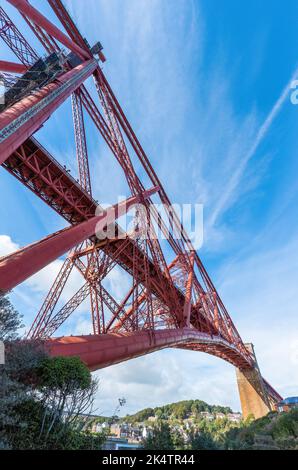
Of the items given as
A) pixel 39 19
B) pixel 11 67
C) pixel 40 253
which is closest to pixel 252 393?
pixel 40 253

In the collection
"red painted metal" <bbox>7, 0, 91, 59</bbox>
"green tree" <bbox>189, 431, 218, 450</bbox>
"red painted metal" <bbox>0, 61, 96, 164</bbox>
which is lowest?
"green tree" <bbox>189, 431, 218, 450</bbox>

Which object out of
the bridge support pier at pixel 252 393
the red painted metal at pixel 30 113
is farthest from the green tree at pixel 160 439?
the bridge support pier at pixel 252 393

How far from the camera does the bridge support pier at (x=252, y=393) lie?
113ft

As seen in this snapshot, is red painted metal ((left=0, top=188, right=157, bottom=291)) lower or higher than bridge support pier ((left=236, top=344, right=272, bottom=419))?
lower

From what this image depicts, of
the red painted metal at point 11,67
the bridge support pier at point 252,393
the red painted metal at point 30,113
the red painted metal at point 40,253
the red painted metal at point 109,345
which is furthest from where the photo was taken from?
the bridge support pier at point 252,393

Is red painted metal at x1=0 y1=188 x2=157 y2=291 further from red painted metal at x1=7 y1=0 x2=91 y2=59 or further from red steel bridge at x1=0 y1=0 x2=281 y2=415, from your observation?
red painted metal at x1=7 y1=0 x2=91 y2=59

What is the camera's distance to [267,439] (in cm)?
569

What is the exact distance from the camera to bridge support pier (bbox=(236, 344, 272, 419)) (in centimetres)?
3444

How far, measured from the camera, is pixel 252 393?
121 feet

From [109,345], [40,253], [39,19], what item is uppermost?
[39,19]

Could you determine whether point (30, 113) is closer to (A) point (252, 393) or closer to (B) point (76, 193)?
(B) point (76, 193)

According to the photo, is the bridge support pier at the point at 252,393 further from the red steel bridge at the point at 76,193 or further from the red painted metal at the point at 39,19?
the red painted metal at the point at 39,19

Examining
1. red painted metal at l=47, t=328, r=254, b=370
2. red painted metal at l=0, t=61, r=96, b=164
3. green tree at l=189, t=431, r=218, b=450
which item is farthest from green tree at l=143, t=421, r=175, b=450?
red painted metal at l=0, t=61, r=96, b=164
